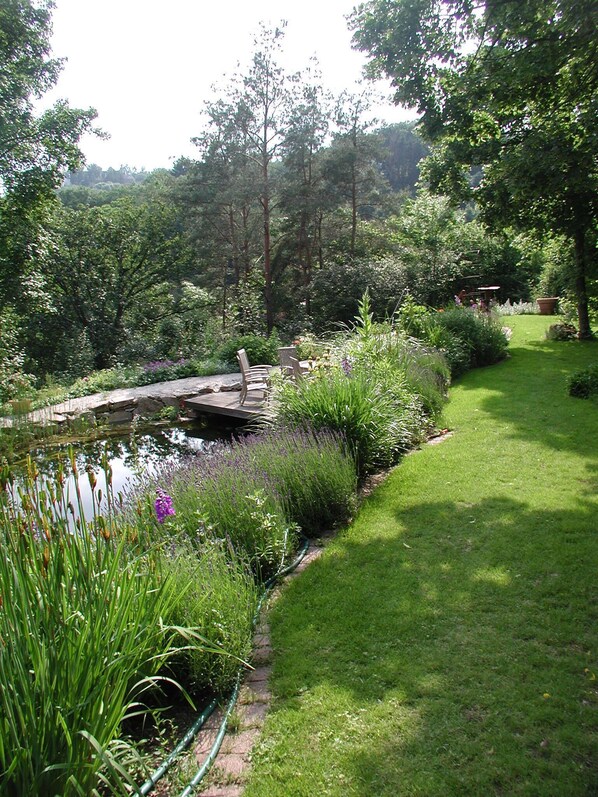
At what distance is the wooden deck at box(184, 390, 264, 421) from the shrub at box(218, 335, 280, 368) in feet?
7.60

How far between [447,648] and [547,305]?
1607 centimetres

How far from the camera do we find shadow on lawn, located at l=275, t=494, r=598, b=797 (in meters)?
1.83

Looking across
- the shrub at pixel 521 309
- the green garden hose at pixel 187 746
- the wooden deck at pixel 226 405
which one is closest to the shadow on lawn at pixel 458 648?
the green garden hose at pixel 187 746

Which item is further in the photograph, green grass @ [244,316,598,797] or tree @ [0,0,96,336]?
tree @ [0,0,96,336]

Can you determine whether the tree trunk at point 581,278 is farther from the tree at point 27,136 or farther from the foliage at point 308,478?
the tree at point 27,136

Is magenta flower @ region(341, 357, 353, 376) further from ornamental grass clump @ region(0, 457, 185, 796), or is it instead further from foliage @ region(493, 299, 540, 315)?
foliage @ region(493, 299, 540, 315)

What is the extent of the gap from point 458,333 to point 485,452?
5.33m

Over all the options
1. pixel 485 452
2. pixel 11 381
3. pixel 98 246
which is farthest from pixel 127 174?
pixel 485 452

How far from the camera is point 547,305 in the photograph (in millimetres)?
16547

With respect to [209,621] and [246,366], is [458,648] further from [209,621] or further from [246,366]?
[246,366]

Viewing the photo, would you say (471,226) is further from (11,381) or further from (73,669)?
(73,669)

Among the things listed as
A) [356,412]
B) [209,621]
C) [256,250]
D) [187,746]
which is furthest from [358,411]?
[256,250]

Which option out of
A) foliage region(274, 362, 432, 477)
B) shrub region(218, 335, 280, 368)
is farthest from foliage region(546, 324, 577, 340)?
foliage region(274, 362, 432, 477)

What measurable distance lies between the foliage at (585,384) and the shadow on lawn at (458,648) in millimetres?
3730
